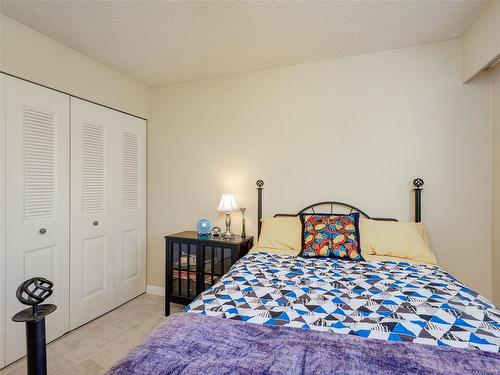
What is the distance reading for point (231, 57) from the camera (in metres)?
2.76

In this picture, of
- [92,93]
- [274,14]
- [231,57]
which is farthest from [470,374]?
[92,93]

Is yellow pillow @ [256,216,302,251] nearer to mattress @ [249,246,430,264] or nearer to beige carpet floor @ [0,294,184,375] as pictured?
mattress @ [249,246,430,264]

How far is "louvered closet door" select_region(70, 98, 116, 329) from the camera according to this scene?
262 centimetres

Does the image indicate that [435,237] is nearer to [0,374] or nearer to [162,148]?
[162,148]

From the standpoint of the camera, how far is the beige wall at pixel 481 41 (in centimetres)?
190

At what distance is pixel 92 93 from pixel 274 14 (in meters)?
1.92

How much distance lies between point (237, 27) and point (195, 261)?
2.20 m

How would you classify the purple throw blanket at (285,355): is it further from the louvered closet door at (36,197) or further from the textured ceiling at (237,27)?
the textured ceiling at (237,27)

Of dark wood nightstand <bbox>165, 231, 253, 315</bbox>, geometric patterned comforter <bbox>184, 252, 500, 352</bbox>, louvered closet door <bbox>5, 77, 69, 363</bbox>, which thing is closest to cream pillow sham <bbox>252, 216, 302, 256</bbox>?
dark wood nightstand <bbox>165, 231, 253, 315</bbox>

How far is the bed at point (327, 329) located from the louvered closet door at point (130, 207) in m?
1.91

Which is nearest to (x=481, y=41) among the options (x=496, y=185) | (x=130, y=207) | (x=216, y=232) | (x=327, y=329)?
(x=496, y=185)

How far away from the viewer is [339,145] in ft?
9.02

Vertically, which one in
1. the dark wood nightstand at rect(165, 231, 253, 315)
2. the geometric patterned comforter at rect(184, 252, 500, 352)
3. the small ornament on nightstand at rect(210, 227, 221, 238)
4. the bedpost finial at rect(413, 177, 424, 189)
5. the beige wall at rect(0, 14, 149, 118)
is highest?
the beige wall at rect(0, 14, 149, 118)

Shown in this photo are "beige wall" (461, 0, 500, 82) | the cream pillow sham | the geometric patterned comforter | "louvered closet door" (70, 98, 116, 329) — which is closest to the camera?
the geometric patterned comforter
